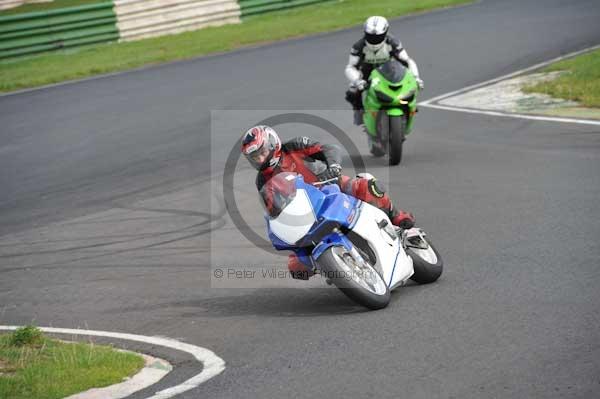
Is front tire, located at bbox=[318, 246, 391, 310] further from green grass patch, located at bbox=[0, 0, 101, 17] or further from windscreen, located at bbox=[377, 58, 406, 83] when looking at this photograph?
green grass patch, located at bbox=[0, 0, 101, 17]

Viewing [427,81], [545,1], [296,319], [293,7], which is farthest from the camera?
[293,7]

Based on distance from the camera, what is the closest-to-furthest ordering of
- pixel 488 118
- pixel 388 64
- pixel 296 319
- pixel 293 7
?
pixel 296 319 < pixel 388 64 < pixel 488 118 < pixel 293 7

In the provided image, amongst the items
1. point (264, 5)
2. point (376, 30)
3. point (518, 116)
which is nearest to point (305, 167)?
point (376, 30)

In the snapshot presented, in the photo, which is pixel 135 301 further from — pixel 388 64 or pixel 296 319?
pixel 388 64

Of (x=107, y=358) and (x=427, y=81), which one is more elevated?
(x=427, y=81)

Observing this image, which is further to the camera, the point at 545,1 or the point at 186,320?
the point at 545,1

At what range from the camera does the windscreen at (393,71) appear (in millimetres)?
14023

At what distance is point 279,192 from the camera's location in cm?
770

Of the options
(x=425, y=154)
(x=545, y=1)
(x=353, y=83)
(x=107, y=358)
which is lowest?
(x=107, y=358)

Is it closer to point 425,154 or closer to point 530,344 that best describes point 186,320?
point 530,344

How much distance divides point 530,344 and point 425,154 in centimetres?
829

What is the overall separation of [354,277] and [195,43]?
2214cm

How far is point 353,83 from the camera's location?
1475cm

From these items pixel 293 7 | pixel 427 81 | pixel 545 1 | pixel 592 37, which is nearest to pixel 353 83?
pixel 427 81
